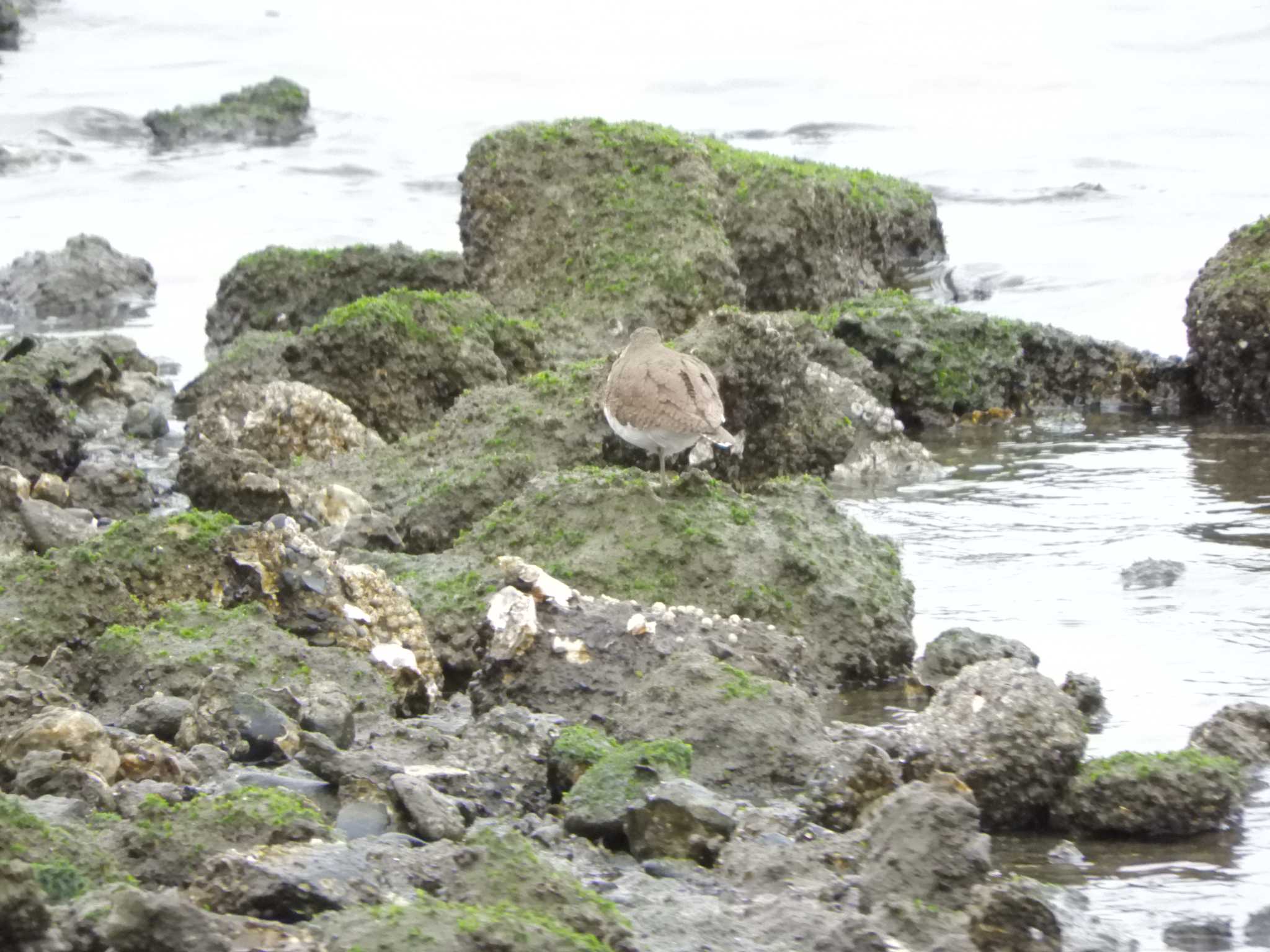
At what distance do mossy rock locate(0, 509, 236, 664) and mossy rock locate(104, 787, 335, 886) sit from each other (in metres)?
2.10

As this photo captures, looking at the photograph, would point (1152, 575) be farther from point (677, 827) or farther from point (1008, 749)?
point (677, 827)

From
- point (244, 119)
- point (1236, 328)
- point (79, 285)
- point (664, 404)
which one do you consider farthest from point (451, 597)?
point (244, 119)

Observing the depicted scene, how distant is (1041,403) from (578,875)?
9.58m

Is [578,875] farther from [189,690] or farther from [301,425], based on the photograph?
[301,425]

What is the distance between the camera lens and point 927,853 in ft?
15.2

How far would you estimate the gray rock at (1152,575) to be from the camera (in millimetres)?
8703

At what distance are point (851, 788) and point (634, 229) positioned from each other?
337 inches

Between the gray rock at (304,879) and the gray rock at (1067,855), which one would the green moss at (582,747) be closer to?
the gray rock at (304,879)

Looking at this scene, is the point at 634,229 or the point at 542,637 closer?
the point at 542,637

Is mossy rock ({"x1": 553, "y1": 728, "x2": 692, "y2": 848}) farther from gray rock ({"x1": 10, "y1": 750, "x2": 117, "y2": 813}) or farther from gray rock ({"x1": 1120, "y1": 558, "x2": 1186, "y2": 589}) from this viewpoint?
gray rock ({"x1": 1120, "y1": 558, "x2": 1186, "y2": 589})

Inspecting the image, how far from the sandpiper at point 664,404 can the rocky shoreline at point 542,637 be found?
0.24 metres

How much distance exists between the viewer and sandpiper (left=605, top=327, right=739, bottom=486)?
7.90 m

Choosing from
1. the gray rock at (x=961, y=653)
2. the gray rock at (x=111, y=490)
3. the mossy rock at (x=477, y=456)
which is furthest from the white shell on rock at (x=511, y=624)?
the gray rock at (x=111, y=490)

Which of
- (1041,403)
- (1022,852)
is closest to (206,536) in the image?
(1022,852)
